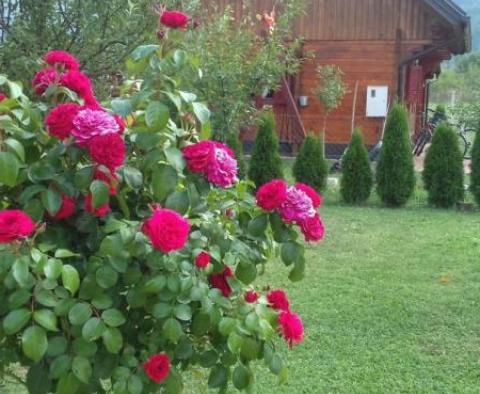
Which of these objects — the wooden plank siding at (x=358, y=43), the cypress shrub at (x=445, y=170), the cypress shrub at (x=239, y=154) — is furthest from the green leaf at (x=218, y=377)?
the wooden plank siding at (x=358, y=43)

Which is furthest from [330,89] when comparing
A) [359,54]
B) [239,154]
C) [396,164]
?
[239,154]

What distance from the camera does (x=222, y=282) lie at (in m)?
2.07

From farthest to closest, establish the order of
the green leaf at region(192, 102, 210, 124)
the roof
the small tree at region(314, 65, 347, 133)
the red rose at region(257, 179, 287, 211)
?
the roof, the small tree at region(314, 65, 347, 133), the green leaf at region(192, 102, 210, 124), the red rose at region(257, 179, 287, 211)

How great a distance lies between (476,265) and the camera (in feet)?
21.2

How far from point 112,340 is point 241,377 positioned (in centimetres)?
45

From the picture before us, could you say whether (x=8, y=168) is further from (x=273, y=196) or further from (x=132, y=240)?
(x=273, y=196)

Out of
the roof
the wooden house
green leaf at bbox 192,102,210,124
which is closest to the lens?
green leaf at bbox 192,102,210,124

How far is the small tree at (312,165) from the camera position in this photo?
10523 mm

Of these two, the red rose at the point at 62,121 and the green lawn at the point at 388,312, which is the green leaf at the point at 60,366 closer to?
the red rose at the point at 62,121

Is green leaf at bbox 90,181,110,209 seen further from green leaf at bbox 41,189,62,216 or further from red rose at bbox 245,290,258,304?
red rose at bbox 245,290,258,304

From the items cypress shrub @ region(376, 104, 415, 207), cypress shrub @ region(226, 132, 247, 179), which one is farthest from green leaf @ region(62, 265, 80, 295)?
cypress shrub @ region(376, 104, 415, 207)

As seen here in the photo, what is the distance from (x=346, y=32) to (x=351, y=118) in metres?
1.97

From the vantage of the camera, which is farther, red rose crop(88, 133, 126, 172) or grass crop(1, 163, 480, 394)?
grass crop(1, 163, 480, 394)

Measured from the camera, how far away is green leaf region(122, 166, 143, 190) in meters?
1.87
